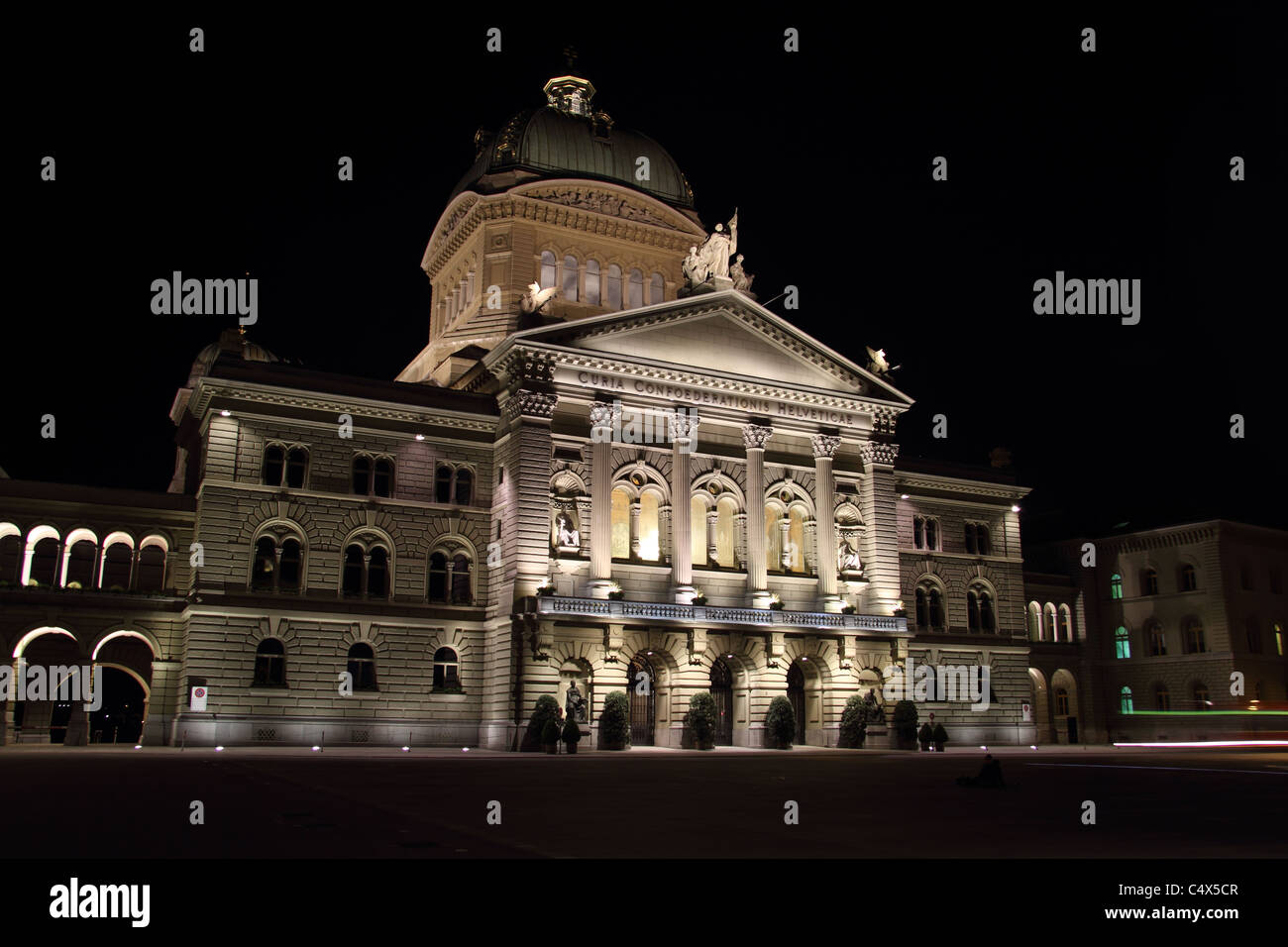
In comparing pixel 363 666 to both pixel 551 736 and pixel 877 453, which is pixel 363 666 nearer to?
pixel 551 736

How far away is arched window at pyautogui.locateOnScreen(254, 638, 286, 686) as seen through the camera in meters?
42.1

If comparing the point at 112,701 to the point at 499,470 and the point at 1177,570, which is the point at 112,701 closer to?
the point at 499,470

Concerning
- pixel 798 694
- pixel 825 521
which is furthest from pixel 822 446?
pixel 798 694

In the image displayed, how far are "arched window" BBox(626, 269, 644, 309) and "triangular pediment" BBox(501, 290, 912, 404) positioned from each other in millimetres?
9862

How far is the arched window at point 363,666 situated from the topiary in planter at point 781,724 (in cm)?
1588

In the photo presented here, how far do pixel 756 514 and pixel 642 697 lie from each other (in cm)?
951

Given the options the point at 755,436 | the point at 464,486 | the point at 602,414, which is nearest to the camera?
the point at 602,414

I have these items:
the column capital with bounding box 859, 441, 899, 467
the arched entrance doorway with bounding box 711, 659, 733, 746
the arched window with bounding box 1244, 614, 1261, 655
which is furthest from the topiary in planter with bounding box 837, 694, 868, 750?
the arched window with bounding box 1244, 614, 1261, 655

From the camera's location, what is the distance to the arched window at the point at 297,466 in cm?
4394

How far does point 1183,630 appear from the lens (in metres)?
65.5

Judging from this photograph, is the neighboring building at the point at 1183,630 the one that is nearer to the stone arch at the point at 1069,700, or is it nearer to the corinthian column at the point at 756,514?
the stone arch at the point at 1069,700

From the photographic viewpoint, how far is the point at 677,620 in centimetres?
4503

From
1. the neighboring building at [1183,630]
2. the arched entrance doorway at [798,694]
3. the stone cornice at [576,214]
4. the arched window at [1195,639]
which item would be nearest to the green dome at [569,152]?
the stone cornice at [576,214]
